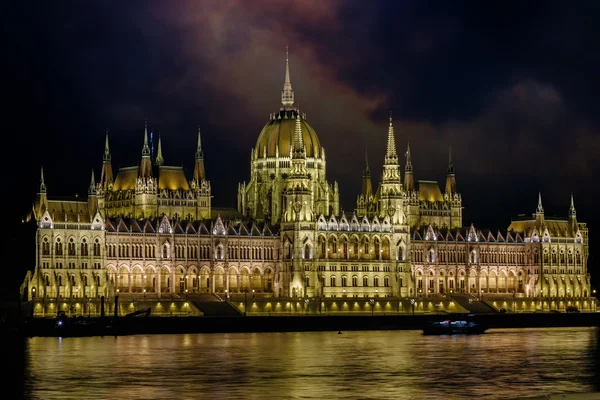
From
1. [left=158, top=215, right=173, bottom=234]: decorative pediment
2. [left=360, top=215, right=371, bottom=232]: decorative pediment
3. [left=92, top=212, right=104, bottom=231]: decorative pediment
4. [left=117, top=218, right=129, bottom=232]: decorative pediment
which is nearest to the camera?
[left=92, top=212, right=104, bottom=231]: decorative pediment

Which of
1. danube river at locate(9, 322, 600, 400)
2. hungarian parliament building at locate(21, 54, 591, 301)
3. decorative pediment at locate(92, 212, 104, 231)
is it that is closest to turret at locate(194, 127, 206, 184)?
hungarian parliament building at locate(21, 54, 591, 301)

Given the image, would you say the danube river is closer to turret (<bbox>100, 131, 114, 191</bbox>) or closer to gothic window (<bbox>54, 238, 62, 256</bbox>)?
gothic window (<bbox>54, 238, 62, 256</bbox>)

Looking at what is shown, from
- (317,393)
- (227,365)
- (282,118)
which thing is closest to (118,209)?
(282,118)

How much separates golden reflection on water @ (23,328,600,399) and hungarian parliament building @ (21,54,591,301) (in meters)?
29.4

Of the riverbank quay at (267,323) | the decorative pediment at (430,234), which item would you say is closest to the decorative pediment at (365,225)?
the decorative pediment at (430,234)

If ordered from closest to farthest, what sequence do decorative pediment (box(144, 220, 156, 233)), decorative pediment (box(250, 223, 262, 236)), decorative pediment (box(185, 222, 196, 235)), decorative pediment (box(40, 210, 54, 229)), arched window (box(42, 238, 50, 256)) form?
arched window (box(42, 238, 50, 256)), decorative pediment (box(40, 210, 54, 229)), decorative pediment (box(144, 220, 156, 233)), decorative pediment (box(185, 222, 196, 235)), decorative pediment (box(250, 223, 262, 236))

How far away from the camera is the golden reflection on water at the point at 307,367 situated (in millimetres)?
82188

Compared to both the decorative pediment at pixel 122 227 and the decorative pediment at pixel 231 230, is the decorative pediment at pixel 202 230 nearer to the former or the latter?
the decorative pediment at pixel 231 230

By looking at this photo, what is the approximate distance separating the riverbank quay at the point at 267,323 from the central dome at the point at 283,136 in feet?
118

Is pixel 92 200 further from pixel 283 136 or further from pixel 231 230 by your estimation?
pixel 283 136

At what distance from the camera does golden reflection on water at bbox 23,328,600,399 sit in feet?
270

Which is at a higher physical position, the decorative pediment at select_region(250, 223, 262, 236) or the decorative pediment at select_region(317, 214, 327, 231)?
the decorative pediment at select_region(317, 214, 327, 231)

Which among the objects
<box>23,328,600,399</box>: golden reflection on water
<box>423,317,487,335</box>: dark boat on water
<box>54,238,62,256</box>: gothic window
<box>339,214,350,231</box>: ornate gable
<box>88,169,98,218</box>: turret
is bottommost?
<box>23,328,600,399</box>: golden reflection on water

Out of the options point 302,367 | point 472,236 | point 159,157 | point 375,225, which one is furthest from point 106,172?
point 302,367
